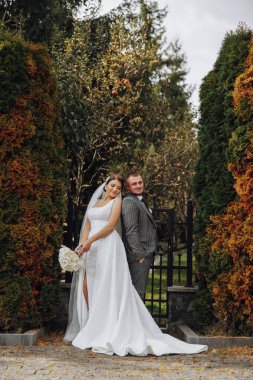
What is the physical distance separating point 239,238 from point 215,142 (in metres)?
1.39

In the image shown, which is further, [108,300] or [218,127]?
[218,127]

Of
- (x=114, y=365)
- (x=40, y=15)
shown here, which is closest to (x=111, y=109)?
(x=40, y=15)

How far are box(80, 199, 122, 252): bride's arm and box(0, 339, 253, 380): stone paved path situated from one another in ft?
4.41

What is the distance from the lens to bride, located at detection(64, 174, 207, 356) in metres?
7.13

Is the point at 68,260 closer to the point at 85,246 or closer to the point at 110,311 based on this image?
the point at 85,246

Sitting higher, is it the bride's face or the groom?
the bride's face

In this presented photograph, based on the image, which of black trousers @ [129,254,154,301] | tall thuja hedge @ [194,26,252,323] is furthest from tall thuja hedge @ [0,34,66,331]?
tall thuja hedge @ [194,26,252,323]

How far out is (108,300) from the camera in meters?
7.57

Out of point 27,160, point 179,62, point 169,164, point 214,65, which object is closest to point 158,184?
point 169,164

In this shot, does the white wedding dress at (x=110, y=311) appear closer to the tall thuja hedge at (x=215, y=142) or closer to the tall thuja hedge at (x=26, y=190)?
the tall thuja hedge at (x=26, y=190)

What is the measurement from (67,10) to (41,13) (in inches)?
30.5

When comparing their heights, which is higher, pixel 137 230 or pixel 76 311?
pixel 137 230

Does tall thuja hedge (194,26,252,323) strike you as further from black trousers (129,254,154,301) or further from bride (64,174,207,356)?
bride (64,174,207,356)

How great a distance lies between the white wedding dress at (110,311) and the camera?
7.09 m
